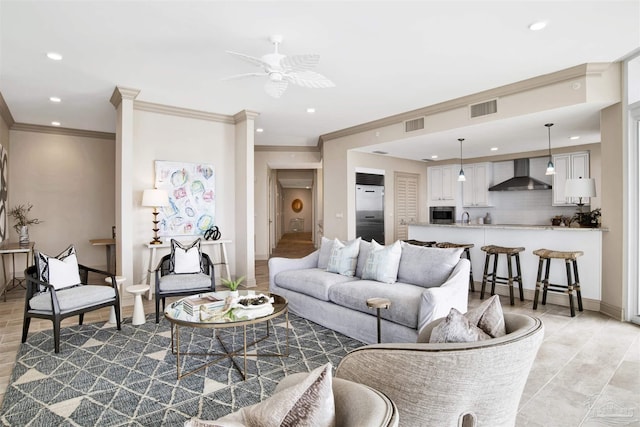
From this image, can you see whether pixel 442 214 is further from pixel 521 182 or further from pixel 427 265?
pixel 427 265

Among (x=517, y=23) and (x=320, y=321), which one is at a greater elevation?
(x=517, y=23)

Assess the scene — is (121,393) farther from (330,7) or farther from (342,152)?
(342,152)

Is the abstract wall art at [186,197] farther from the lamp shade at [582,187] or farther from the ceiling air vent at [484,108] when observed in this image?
the lamp shade at [582,187]

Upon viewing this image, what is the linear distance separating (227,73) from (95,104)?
2.58 m

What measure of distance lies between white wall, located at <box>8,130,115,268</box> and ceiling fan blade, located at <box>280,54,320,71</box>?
5.74m

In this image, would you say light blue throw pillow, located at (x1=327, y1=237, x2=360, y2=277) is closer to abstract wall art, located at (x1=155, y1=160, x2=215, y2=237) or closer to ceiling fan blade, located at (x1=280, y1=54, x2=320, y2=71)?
ceiling fan blade, located at (x1=280, y1=54, x2=320, y2=71)

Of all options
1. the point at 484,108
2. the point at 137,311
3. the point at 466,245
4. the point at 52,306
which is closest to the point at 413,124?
the point at 484,108

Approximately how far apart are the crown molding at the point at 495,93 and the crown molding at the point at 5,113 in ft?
17.9

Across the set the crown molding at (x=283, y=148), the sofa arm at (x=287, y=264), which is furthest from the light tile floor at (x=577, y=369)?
the crown molding at (x=283, y=148)

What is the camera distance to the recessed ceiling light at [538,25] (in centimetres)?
300

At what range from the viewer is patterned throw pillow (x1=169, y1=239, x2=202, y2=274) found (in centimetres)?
424

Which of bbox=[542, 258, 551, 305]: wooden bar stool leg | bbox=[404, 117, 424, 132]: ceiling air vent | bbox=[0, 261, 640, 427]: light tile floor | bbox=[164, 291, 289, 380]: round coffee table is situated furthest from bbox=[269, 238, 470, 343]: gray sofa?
bbox=[404, 117, 424, 132]: ceiling air vent

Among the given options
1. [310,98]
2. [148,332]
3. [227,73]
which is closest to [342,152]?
[310,98]

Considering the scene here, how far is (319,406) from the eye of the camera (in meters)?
0.92
